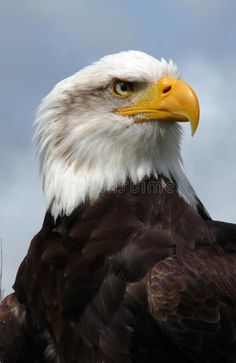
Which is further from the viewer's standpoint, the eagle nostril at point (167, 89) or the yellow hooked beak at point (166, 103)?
the eagle nostril at point (167, 89)

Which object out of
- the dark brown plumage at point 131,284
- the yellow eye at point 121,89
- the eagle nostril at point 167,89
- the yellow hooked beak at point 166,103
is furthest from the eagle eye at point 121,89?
the dark brown plumage at point 131,284

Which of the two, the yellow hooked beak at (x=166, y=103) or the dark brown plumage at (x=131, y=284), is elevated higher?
the yellow hooked beak at (x=166, y=103)

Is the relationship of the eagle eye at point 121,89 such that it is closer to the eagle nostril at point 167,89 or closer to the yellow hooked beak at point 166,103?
the yellow hooked beak at point 166,103

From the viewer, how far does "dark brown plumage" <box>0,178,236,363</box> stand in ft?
31.0

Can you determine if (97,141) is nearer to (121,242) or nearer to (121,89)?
(121,89)

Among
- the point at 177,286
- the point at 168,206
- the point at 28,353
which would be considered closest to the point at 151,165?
the point at 168,206

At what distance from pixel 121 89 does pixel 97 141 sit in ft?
1.91

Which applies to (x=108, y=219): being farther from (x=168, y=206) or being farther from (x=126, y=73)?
(x=126, y=73)

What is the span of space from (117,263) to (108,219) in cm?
44

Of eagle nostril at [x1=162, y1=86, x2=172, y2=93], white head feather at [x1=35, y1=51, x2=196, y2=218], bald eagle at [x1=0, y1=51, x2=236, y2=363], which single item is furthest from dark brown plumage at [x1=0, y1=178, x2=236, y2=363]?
eagle nostril at [x1=162, y1=86, x2=172, y2=93]

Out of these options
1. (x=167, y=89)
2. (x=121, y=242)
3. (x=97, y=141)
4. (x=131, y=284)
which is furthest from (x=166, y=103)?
(x=131, y=284)

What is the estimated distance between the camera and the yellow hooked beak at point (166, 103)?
400 inches

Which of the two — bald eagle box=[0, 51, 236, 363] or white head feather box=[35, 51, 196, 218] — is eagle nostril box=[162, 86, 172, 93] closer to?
bald eagle box=[0, 51, 236, 363]

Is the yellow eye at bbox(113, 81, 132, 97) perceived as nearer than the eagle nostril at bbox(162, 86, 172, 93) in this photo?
No
